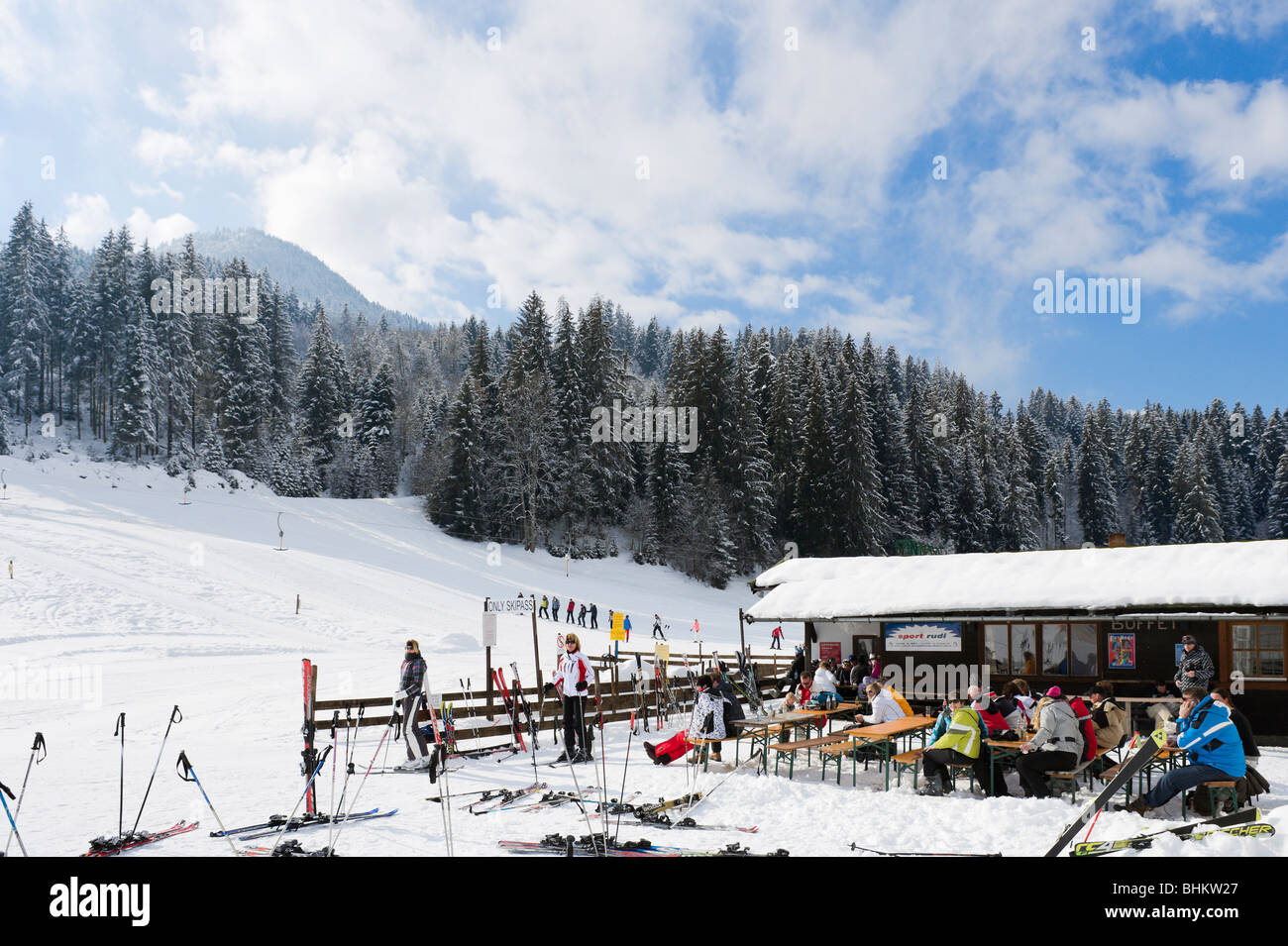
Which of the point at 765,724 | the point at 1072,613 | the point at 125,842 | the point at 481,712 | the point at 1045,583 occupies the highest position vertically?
the point at 1045,583

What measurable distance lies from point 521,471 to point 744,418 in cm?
1717

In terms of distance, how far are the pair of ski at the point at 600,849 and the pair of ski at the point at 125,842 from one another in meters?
3.25

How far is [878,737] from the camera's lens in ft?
32.1

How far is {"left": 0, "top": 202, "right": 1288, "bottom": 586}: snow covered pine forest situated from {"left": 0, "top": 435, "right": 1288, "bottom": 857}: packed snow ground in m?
4.85

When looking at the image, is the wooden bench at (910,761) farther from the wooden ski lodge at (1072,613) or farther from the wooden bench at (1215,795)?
the wooden ski lodge at (1072,613)

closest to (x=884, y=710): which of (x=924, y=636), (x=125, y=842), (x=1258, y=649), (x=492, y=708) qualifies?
(x=924, y=636)

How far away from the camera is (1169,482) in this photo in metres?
80.7

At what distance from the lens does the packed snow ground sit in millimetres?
7816

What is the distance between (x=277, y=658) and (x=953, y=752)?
22.4m

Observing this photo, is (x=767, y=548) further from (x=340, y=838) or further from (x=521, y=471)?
(x=340, y=838)

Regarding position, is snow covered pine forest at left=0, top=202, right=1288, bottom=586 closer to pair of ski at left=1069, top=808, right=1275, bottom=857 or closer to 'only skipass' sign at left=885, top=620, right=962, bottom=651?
'only skipass' sign at left=885, top=620, right=962, bottom=651

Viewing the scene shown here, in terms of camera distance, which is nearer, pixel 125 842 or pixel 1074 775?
pixel 125 842

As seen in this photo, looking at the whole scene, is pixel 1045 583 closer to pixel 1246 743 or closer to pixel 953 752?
pixel 1246 743
